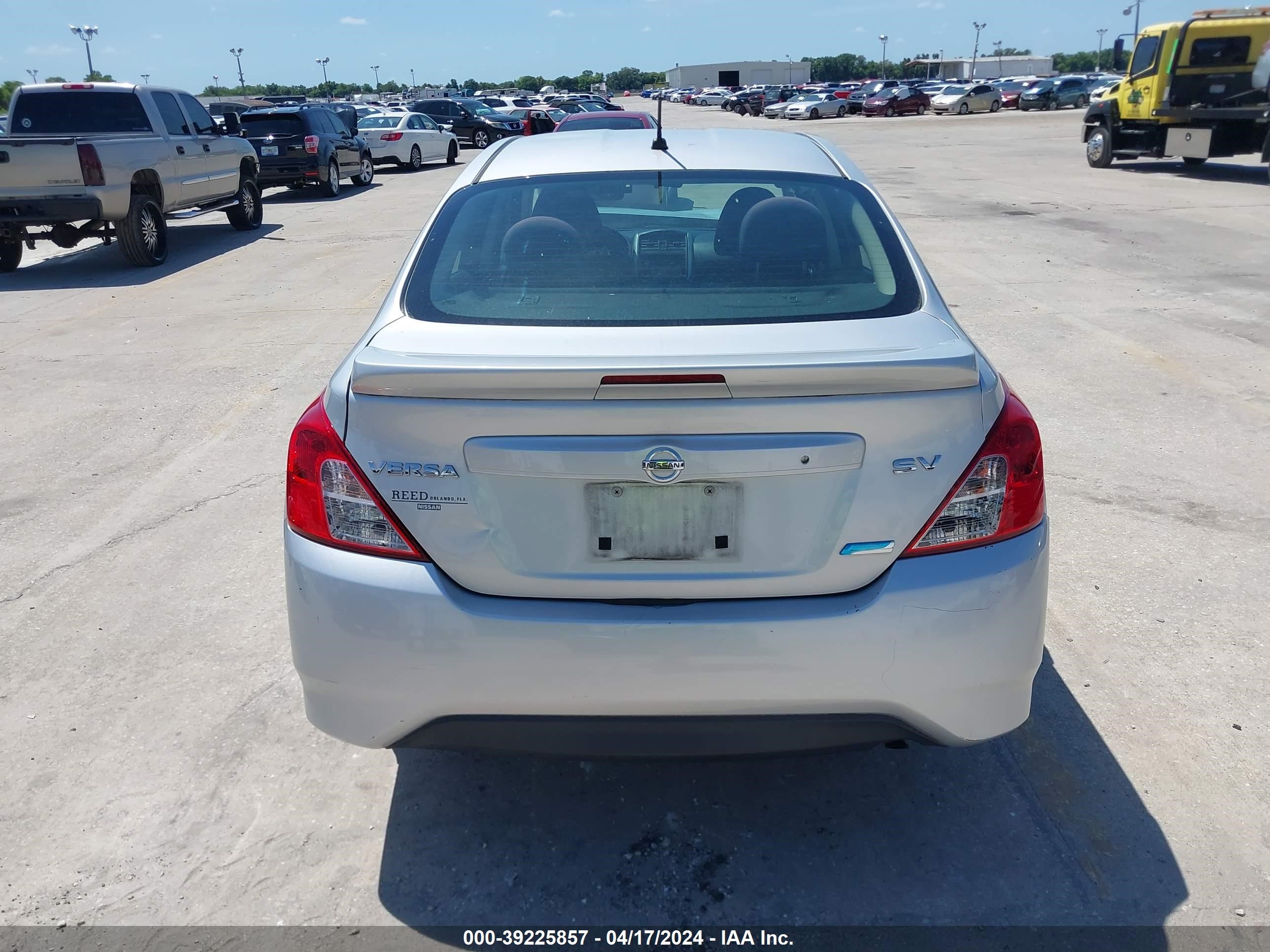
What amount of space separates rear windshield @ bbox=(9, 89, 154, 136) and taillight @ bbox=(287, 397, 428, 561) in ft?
41.0

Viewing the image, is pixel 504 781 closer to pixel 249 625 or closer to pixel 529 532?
pixel 529 532

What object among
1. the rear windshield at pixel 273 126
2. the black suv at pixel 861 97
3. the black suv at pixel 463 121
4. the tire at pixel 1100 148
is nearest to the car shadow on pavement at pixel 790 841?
the rear windshield at pixel 273 126

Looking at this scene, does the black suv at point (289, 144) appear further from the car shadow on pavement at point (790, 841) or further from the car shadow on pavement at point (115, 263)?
the car shadow on pavement at point (790, 841)

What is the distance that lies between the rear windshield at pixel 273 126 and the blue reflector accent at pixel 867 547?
20007 mm

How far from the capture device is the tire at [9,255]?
1288 centimetres

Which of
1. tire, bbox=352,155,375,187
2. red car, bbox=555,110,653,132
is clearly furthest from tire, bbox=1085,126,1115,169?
tire, bbox=352,155,375,187

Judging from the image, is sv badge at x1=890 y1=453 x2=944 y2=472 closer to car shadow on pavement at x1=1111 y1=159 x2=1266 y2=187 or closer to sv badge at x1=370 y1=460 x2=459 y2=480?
sv badge at x1=370 y1=460 x2=459 y2=480

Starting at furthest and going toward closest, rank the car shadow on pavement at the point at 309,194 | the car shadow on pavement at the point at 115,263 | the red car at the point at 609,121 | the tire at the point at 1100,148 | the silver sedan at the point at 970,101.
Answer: the silver sedan at the point at 970,101, the tire at the point at 1100,148, the car shadow on pavement at the point at 309,194, the red car at the point at 609,121, the car shadow on pavement at the point at 115,263

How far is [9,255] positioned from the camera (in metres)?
13.0

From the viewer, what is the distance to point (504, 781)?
3.16m

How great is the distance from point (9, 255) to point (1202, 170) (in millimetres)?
21829

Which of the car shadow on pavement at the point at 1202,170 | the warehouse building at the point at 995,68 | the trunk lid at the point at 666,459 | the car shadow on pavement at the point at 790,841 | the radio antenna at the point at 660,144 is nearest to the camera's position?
the trunk lid at the point at 666,459

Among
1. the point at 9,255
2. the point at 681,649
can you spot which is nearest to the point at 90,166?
the point at 9,255

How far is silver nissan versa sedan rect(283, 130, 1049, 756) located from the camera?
7.73 feet
